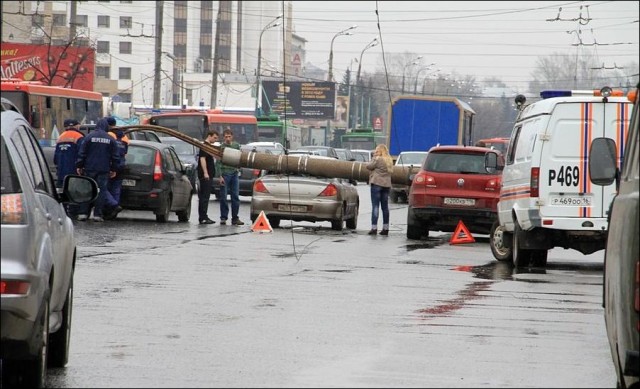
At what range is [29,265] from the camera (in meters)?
6.93

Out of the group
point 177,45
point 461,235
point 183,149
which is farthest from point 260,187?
point 177,45

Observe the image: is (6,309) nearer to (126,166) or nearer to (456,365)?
(456,365)

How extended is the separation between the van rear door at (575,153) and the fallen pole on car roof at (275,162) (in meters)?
9.58

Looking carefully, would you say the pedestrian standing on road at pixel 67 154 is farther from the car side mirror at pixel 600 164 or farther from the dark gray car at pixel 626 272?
the dark gray car at pixel 626 272

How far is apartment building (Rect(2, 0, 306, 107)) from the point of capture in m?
135

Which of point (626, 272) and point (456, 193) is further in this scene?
point (456, 193)

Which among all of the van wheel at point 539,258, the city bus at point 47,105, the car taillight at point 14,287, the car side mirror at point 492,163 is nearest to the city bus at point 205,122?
the city bus at point 47,105

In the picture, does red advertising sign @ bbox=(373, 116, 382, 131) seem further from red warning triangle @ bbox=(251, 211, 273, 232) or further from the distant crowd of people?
red warning triangle @ bbox=(251, 211, 273, 232)

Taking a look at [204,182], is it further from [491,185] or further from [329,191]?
[491,185]

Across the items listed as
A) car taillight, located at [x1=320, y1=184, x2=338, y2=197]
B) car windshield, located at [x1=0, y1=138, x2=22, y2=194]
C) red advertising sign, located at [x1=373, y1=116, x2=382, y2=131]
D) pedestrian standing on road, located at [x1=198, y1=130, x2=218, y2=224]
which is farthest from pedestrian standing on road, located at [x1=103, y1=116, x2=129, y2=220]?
red advertising sign, located at [x1=373, y1=116, x2=382, y2=131]

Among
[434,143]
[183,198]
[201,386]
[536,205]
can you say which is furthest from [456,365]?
[434,143]

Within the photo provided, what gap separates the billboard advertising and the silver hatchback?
11101cm

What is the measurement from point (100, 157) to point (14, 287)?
17794 millimetres

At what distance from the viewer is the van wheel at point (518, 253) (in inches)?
715
